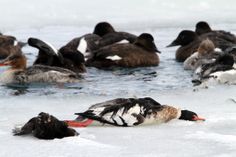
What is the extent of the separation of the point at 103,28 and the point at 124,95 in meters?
6.61

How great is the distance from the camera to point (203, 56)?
10805 mm

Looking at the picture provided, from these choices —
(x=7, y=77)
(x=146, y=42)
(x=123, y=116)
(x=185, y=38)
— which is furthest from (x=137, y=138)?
(x=185, y=38)

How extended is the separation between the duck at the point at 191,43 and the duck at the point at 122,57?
78cm

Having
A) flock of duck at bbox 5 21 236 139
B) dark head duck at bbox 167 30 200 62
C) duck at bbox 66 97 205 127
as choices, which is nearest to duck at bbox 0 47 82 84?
flock of duck at bbox 5 21 236 139

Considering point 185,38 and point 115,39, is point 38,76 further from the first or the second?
point 185,38

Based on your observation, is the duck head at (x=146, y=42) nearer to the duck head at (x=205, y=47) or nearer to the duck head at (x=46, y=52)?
the duck head at (x=205, y=47)

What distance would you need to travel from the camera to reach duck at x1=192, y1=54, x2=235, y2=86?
8.33 m

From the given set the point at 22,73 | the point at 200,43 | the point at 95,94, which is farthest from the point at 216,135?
the point at 200,43

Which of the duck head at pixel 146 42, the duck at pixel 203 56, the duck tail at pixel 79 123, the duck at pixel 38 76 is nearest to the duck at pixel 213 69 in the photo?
the duck at pixel 203 56

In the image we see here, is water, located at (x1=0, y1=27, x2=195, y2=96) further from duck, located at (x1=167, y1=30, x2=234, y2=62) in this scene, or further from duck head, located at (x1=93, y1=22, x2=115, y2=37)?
duck head, located at (x1=93, y1=22, x2=115, y2=37)

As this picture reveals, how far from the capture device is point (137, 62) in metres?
11.4

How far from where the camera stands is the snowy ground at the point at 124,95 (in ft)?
14.0

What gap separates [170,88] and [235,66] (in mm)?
1532

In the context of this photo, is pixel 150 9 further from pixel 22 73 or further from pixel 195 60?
pixel 22 73
